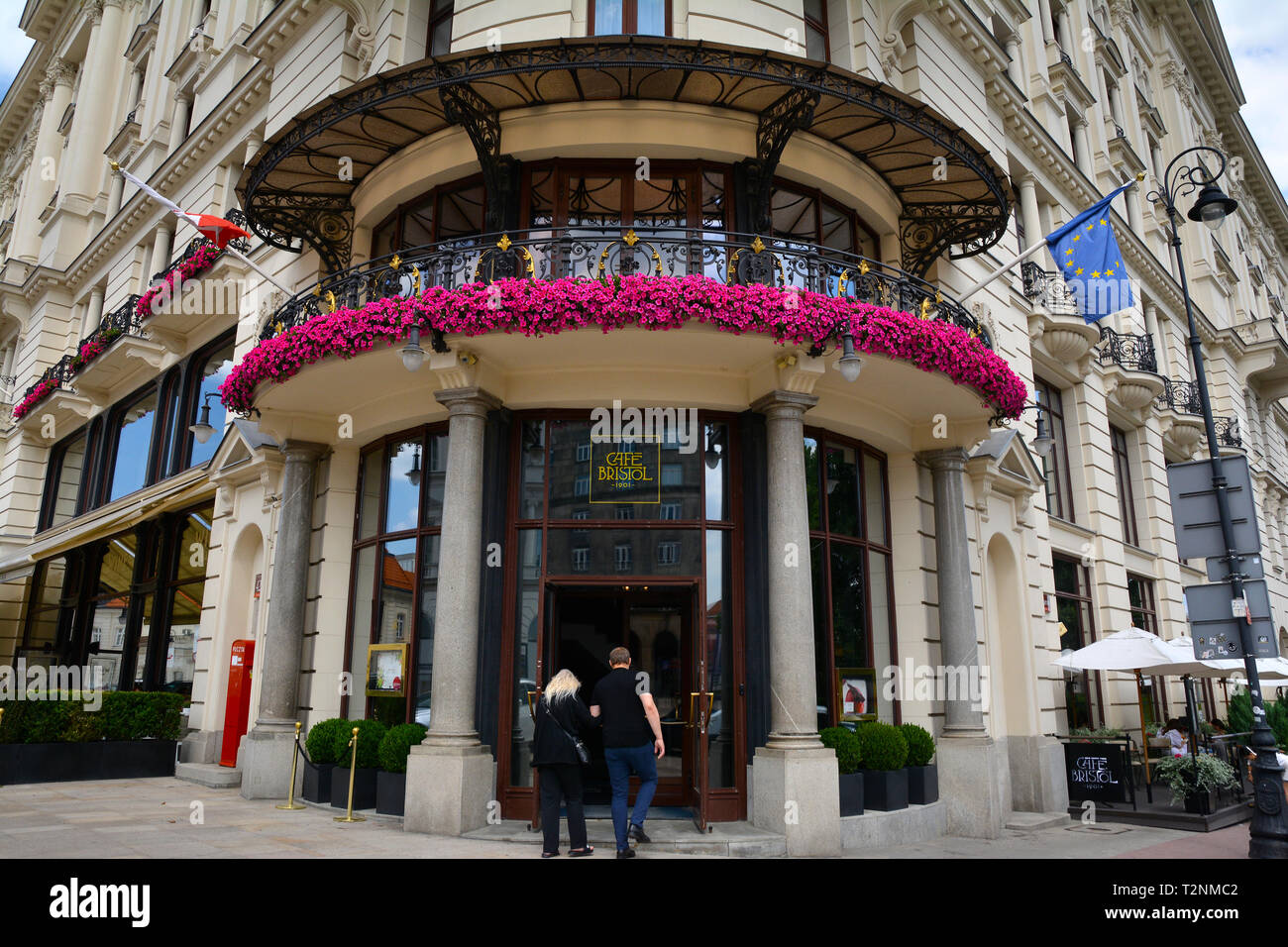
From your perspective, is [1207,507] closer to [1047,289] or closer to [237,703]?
[1047,289]

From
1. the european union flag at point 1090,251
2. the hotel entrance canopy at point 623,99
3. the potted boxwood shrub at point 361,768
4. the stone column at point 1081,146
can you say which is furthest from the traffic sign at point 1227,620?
the stone column at point 1081,146

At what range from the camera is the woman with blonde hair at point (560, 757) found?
28.5ft

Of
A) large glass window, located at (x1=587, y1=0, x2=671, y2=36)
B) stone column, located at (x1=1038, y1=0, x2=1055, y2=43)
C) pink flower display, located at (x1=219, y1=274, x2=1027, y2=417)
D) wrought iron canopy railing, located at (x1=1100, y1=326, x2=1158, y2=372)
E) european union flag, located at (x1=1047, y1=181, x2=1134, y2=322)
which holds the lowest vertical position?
pink flower display, located at (x1=219, y1=274, x2=1027, y2=417)

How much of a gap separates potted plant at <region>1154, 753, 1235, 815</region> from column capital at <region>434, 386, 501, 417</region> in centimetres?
1274

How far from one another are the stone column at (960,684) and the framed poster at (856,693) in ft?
4.42

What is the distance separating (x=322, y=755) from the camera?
1229 centimetres

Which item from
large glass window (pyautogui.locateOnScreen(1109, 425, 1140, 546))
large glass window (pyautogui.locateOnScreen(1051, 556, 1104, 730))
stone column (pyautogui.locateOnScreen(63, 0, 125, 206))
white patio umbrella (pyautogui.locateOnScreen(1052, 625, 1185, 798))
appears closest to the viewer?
white patio umbrella (pyautogui.locateOnScreen(1052, 625, 1185, 798))

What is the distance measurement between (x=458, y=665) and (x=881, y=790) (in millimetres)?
5762

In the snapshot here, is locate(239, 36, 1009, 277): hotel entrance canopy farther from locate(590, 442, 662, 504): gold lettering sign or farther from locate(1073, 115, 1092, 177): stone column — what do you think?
locate(1073, 115, 1092, 177): stone column

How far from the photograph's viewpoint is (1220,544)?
10055 mm

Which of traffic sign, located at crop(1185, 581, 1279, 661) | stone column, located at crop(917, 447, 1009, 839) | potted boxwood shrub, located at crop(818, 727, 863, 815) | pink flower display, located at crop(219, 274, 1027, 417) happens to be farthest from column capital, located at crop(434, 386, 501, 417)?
traffic sign, located at crop(1185, 581, 1279, 661)

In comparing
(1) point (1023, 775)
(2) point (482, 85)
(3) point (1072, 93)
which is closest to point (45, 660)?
(2) point (482, 85)

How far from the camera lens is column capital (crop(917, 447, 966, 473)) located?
1393cm
